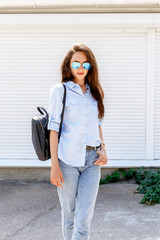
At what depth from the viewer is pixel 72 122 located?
2746 mm

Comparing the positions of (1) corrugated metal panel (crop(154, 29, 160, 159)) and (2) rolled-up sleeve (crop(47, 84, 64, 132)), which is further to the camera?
(1) corrugated metal panel (crop(154, 29, 160, 159))

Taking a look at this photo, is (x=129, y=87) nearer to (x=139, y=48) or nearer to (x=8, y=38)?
(x=139, y=48)

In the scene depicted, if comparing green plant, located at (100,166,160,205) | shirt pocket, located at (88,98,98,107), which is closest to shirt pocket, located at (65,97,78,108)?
shirt pocket, located at (88,98,98,107)

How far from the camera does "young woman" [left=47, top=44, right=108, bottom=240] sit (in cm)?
270

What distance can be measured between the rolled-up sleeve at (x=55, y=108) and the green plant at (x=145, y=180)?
263 centimetres

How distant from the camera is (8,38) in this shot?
239 inches

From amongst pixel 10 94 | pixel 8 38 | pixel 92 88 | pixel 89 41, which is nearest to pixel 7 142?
pixel 10 94

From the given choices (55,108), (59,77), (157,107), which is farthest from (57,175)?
(157,107)

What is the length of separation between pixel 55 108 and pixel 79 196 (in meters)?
0.72

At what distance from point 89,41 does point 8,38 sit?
55.8 inches

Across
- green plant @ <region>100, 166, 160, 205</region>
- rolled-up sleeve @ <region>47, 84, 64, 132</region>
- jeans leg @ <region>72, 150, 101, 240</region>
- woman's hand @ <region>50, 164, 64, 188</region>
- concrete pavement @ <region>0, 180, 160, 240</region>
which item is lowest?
concrete pavement @ <region>0, 180, 160, 240</region>

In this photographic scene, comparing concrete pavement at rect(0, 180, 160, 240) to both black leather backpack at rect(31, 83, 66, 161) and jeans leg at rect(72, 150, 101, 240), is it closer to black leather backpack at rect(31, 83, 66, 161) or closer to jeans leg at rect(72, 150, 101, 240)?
jeans leg at rect(72, 150, 101, 240)

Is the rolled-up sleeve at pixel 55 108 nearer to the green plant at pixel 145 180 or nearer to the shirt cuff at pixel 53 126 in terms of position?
the shirt cuff at pixel 53 126

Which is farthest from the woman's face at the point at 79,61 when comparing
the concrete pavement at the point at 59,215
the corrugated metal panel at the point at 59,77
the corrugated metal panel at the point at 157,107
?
the corrugated metal panel at the point at 157,107
